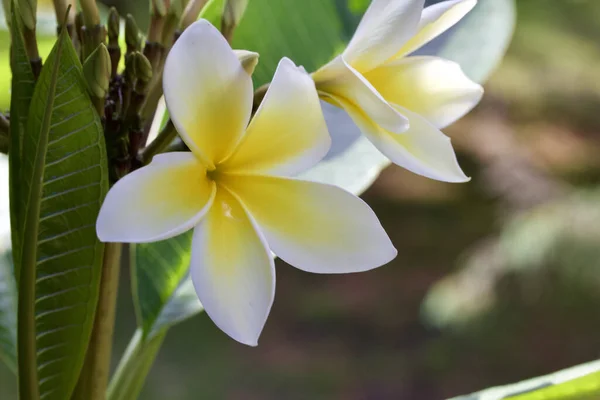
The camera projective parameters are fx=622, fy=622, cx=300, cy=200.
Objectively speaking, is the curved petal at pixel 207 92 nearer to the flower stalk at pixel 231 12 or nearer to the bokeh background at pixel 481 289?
the flower stalk at pixel 231 12

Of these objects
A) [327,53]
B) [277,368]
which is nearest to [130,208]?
[327,53]

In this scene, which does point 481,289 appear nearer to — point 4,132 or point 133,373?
point 133,373

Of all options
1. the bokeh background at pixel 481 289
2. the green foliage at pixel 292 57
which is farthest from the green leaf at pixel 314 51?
the bokeh background at pixel 481 289

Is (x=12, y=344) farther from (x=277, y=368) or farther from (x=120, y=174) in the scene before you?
(x=277, y=368)

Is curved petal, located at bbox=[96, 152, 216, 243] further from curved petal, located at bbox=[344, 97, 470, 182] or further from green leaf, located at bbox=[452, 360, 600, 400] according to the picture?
green leaf, located at bbox=[452, 360, 600, 400]

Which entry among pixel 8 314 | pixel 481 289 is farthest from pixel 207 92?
pixel 481 289
